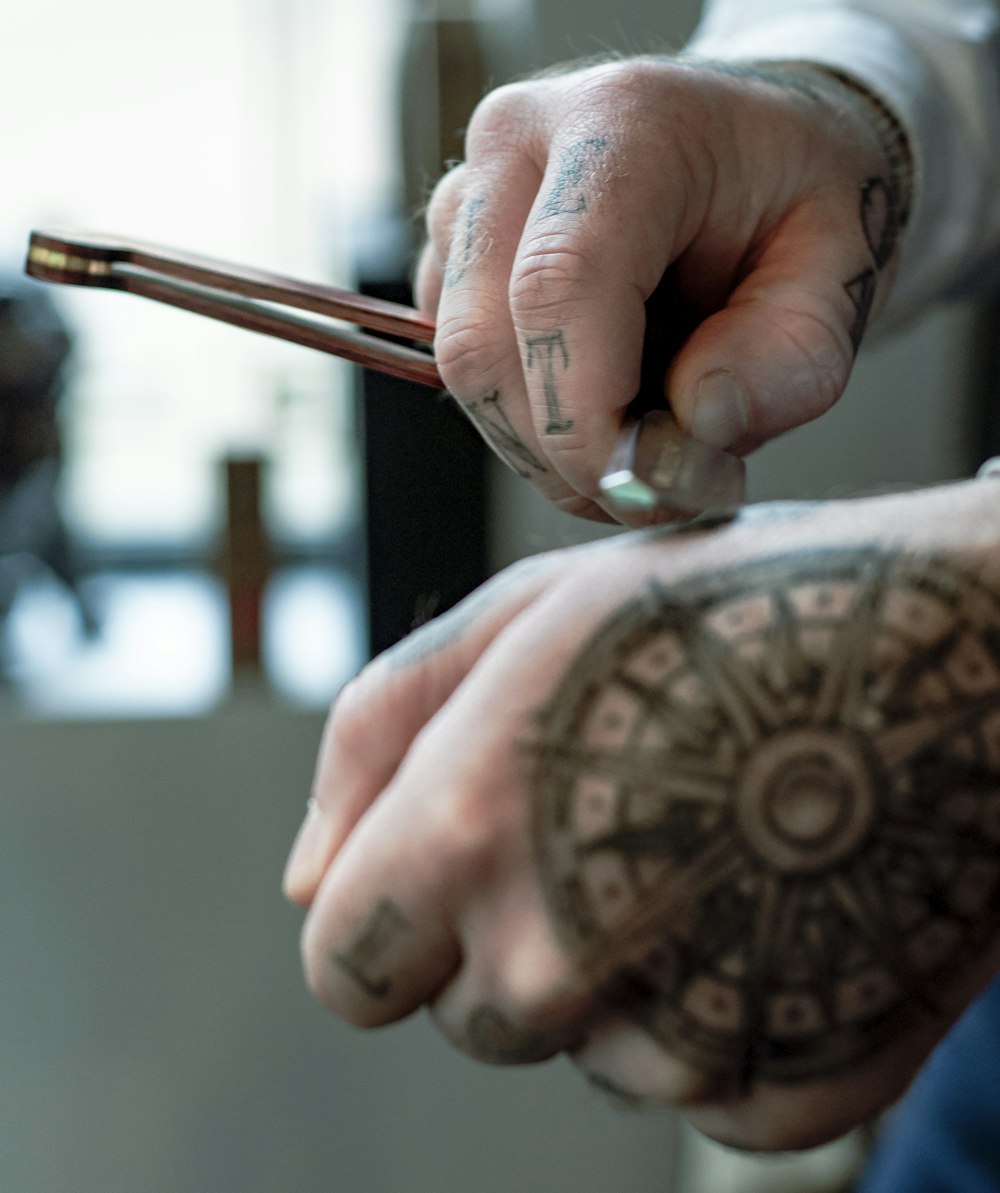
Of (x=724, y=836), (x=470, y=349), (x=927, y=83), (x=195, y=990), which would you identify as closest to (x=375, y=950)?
(x=724, y=836)

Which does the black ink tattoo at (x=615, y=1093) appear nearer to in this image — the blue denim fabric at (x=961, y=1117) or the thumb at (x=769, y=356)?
the thumb at (x=769, y=356)

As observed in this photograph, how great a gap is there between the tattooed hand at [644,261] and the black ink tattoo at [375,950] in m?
0.17

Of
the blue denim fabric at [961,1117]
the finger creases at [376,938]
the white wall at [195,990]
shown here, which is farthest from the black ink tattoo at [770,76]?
the white wall at [195,990]

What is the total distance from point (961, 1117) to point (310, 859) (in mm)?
473

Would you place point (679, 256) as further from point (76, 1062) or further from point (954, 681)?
point (76, 1062)

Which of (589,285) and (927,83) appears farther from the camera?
(927,83)

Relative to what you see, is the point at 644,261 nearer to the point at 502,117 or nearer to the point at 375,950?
the point at 502,117

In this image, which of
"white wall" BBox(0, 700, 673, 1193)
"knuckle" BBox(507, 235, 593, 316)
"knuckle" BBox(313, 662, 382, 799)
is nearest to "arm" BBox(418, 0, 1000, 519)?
"knuckle" BBox(507, 235, 593, 316)

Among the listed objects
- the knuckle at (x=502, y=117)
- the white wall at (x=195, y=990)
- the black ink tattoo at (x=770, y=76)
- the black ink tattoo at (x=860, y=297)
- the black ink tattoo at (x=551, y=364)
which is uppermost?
the black ink tattoo at (x=770, y=76)

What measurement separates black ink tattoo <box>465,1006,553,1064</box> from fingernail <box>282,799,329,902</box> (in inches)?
3.1

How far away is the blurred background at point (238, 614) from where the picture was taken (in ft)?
3.44

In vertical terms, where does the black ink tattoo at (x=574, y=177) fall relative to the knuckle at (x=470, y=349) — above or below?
above

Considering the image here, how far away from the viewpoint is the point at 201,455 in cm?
145

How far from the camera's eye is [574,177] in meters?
0.43
